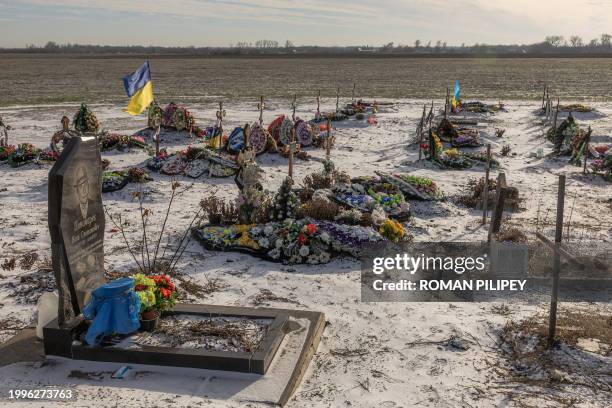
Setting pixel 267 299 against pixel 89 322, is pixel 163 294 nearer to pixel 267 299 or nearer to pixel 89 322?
pixel 89 322

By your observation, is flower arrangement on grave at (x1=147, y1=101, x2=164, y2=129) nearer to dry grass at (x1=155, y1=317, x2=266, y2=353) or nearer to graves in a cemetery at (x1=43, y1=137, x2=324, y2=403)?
graves in a cemetery at (x1=43, y1=137, x2=324, y2=403)

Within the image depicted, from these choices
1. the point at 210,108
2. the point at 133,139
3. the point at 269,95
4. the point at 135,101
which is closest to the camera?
the point at 135,101

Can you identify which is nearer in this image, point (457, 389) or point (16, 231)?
point (457, 389)

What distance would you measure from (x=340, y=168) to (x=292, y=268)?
9391 mm

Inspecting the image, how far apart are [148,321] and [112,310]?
541 millimetres

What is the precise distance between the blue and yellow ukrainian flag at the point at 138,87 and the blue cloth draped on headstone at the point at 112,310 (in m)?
11.2

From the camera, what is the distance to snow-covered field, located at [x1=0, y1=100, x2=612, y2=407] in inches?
264

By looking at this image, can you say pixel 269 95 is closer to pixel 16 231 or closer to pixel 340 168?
pixel 340 168

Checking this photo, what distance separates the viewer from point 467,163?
2034cm

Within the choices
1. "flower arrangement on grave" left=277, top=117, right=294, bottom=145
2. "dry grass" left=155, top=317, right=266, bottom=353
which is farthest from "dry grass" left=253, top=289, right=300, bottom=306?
"flower arrangement on grave" left=277, top=117, right=294, bottom=145

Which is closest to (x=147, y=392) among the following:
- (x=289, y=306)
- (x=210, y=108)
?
(x=289, y=306)

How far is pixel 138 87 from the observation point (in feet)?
58.3

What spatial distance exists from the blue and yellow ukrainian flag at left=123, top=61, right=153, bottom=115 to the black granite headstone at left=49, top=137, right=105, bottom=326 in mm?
10081

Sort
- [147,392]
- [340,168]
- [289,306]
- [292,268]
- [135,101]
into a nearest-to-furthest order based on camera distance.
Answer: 1. [147,392]
2. [289,306]
3. [292,268]
4. [135,101]
5. [340,168]
